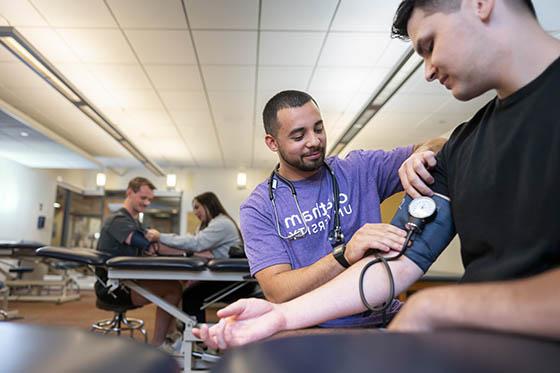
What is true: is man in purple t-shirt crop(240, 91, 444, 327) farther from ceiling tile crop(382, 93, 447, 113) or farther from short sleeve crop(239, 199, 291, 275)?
ceiling tile crop(382, 93, 447, 113)

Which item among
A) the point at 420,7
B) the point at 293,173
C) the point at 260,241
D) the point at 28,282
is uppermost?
the point at 420,7

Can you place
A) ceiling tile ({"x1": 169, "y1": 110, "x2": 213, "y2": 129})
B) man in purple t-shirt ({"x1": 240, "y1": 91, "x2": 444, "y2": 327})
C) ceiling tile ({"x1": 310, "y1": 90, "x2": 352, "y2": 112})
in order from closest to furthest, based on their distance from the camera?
man in purple t-shirt ({"x1": 240, "y1": 91, "x2": 444, "y2": 327}) → ceiling tile ({"x1": 310, "y1": 90, "x2": 352, "y2": 112}) → ceiling tile ({"x1": 169, "y1": 110, "x2": 213, "y2": 129})

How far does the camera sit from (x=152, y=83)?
4.81 m

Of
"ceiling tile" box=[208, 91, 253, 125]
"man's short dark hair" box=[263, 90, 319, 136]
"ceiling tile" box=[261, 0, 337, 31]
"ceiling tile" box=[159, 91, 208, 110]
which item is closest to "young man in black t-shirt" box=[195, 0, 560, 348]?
"man's short dark hair" box=[263, 90, 319, 136]

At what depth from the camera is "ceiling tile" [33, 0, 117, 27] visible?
330 centimetres

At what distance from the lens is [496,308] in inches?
16.4

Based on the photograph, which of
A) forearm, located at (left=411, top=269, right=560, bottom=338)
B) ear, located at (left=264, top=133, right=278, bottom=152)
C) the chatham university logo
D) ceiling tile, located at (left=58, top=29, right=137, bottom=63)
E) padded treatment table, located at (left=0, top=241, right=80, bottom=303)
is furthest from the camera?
padded treatment table, located at (left=0, top=241, right=80, bottom=303)

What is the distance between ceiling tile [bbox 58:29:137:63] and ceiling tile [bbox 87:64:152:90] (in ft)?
0.52

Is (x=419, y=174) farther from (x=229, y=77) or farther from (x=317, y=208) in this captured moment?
(x=229, y=77)

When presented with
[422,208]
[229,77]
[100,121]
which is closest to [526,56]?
[422,208]

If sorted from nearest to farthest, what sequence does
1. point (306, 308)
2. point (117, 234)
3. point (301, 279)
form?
point (306, 308) → point (301, 279) → point (117, 234)

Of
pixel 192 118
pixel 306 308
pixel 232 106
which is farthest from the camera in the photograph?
pixel 192 118

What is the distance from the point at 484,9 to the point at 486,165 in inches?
12.3

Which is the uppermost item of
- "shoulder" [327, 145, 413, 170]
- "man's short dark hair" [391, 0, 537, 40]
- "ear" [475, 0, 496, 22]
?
"man's short dark hair" [391, 0, 537, 40]
